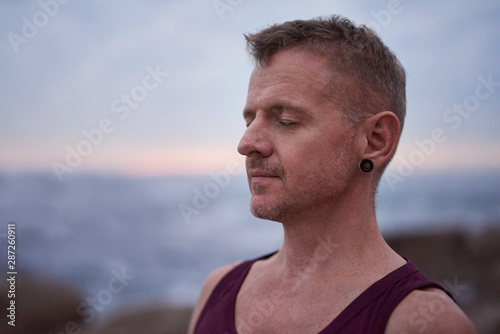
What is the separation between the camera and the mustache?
85.8 inches

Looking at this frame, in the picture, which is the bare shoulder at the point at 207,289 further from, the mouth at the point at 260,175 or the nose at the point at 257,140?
the nose at the point at 257,140

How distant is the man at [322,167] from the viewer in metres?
2.15

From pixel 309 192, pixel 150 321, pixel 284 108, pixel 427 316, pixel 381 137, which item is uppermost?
pixel 284 108

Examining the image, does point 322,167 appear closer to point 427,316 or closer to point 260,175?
point 260,175

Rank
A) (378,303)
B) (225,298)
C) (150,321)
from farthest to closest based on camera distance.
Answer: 1. (150,321)
2. (225,298)
3. (378,303)

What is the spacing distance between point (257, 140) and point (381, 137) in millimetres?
613

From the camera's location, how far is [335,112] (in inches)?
85.9

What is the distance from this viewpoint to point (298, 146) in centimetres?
214

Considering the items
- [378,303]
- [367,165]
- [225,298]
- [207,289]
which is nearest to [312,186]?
[367,165]

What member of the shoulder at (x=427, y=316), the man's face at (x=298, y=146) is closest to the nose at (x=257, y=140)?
the man's face at (x=298, y=146)

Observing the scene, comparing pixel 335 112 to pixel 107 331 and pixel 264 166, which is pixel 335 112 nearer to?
pixel 264 166

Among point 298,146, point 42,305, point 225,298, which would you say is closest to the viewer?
point 298,146

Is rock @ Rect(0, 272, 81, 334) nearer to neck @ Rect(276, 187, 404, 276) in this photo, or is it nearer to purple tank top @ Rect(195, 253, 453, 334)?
neck @ Rect(276, 187, 404, 276)

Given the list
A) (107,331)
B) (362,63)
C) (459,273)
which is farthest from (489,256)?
(362,63)
